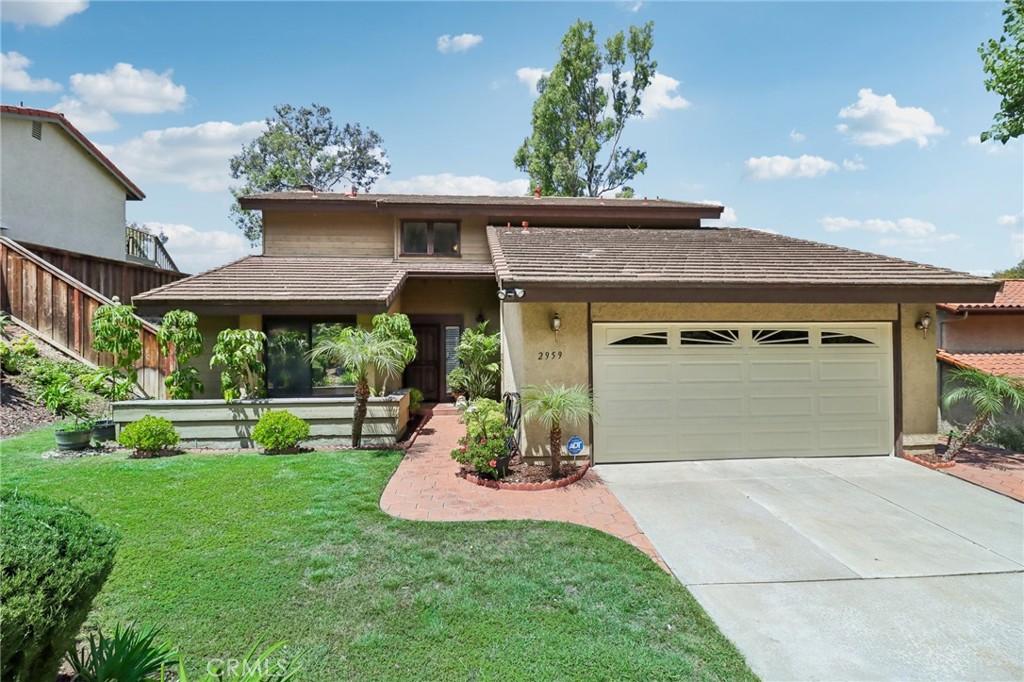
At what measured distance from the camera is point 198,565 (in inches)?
168

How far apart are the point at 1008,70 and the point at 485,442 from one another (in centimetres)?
1337

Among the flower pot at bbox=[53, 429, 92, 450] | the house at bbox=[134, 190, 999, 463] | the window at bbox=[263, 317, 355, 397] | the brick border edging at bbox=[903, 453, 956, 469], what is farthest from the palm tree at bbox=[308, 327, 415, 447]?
the brick border edging at bbox=[903, 453, 956, 469]

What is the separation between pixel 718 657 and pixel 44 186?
908 inches

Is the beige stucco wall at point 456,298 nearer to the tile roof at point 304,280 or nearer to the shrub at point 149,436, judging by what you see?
the tile roof at point 304,280

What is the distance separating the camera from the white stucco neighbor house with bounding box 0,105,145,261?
15035 millimetres

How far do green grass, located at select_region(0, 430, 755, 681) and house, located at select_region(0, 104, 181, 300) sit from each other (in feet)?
38.4

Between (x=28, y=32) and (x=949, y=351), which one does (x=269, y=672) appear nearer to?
(x=28, y=32)

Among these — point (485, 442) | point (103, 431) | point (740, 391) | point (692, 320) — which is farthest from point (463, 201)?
point (103, 431)

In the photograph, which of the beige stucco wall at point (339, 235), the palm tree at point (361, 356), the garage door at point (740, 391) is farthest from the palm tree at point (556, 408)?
the beige stucco wall at point (339, 235)

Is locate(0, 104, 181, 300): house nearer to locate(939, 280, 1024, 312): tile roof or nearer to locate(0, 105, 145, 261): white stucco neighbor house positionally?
locate(0, 105, 145, 261): white stucco neighbor house

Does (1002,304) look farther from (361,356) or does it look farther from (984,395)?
(361,356)

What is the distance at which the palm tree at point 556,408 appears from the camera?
6.68 m

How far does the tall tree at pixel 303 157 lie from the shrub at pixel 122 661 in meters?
30.2

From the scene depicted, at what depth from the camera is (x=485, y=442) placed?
6.93 metres
